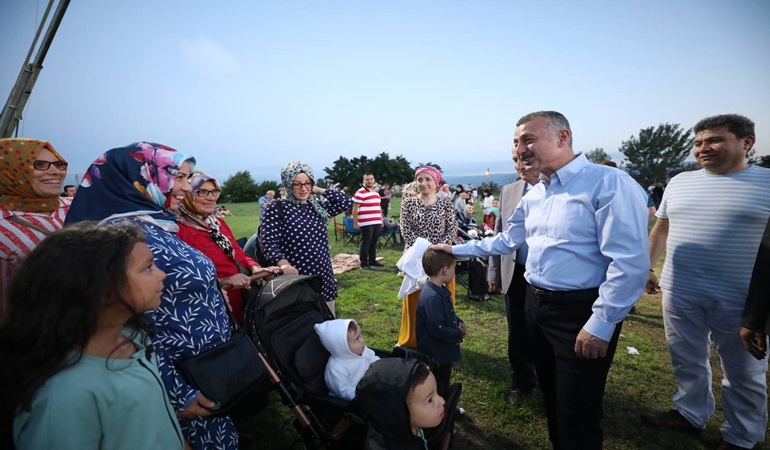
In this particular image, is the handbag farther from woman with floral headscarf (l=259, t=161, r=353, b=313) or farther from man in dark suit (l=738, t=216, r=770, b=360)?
man in dark suit (l=738, t=216, r=770, b=360)

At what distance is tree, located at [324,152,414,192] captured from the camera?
3887cm

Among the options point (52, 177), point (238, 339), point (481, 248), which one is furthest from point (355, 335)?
point (52, 177)

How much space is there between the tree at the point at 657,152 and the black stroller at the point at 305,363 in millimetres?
69208

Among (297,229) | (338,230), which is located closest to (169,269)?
(297,229)

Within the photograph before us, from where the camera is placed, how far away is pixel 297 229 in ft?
12.1

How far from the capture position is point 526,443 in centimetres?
297

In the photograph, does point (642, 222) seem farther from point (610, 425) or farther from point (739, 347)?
point (610, 425)

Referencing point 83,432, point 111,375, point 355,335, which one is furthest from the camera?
point 355,335

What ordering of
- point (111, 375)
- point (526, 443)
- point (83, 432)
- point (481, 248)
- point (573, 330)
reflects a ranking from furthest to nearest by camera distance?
point (481, 248), point (526, 443), point (573, 330), point (111, 375), point (83, 432)

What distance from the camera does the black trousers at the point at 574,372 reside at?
7.17ft

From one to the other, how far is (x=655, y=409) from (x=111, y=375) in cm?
448

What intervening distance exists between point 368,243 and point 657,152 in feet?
236

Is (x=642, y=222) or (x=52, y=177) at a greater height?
(x=52, y=177)

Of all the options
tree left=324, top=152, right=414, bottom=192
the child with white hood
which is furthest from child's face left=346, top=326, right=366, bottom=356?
tree left=324, top=152, right=414, bottom=192
